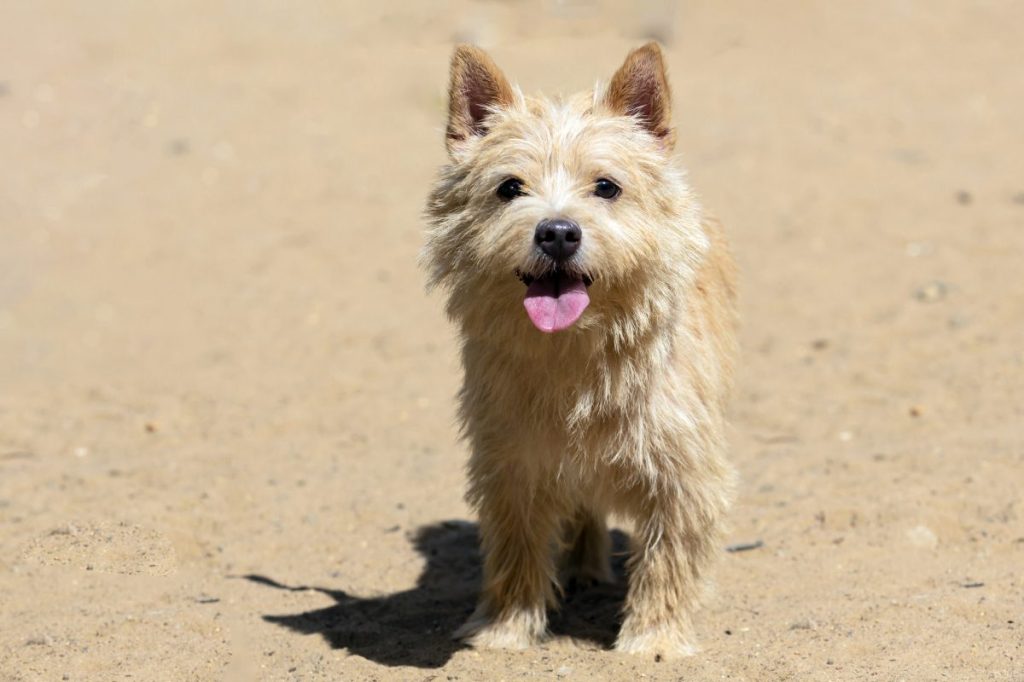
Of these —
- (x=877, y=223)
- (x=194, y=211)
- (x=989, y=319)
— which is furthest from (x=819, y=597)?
(x=194, y=211)

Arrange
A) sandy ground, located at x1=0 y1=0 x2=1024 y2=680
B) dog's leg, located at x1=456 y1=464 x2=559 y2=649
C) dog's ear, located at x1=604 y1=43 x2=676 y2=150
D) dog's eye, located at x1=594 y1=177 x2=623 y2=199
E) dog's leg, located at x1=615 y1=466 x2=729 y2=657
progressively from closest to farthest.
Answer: dog's eye, located at x1=594 y1=177 x2=623 y2=199 → dog's ear, located at x1=604 y1=43 x2=676 y2=150 → dog's leg, located at x1=615 y1=466 x2=729 y2=657 → dog's leg, located at x1=456 y1=464 x2=559 y2=649 → sandy ground, located at x1=0 y1=0 x2=1024 y2=680

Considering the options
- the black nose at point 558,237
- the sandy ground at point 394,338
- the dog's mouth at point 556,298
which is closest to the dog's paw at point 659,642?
the sandy ground at point 394,338

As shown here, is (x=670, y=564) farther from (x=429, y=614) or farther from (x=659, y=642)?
(x=429, y=614)

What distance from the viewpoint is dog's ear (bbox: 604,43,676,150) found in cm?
523

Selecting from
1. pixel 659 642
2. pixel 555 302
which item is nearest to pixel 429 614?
pixel 659 642

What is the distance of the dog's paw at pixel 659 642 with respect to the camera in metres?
5.50

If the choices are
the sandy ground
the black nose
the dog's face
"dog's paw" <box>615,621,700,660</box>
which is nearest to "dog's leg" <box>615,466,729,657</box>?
"dog's paw" <box>615,621,700,660</box>

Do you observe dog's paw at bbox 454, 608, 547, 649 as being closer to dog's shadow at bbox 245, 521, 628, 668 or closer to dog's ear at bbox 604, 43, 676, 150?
dog's shadow at bbox 245, 521, 628, 668

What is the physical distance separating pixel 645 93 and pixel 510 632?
2.37 m

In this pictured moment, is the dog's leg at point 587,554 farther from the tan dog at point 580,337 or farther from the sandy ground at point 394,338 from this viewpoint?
the tan dog at point 580,337

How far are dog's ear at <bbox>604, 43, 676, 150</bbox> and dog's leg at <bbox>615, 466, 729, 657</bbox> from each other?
4.80ft

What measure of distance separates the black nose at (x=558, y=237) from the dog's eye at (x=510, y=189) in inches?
13.7

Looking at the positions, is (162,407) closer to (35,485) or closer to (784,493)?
(35,485)

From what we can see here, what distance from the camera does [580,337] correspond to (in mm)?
4996
